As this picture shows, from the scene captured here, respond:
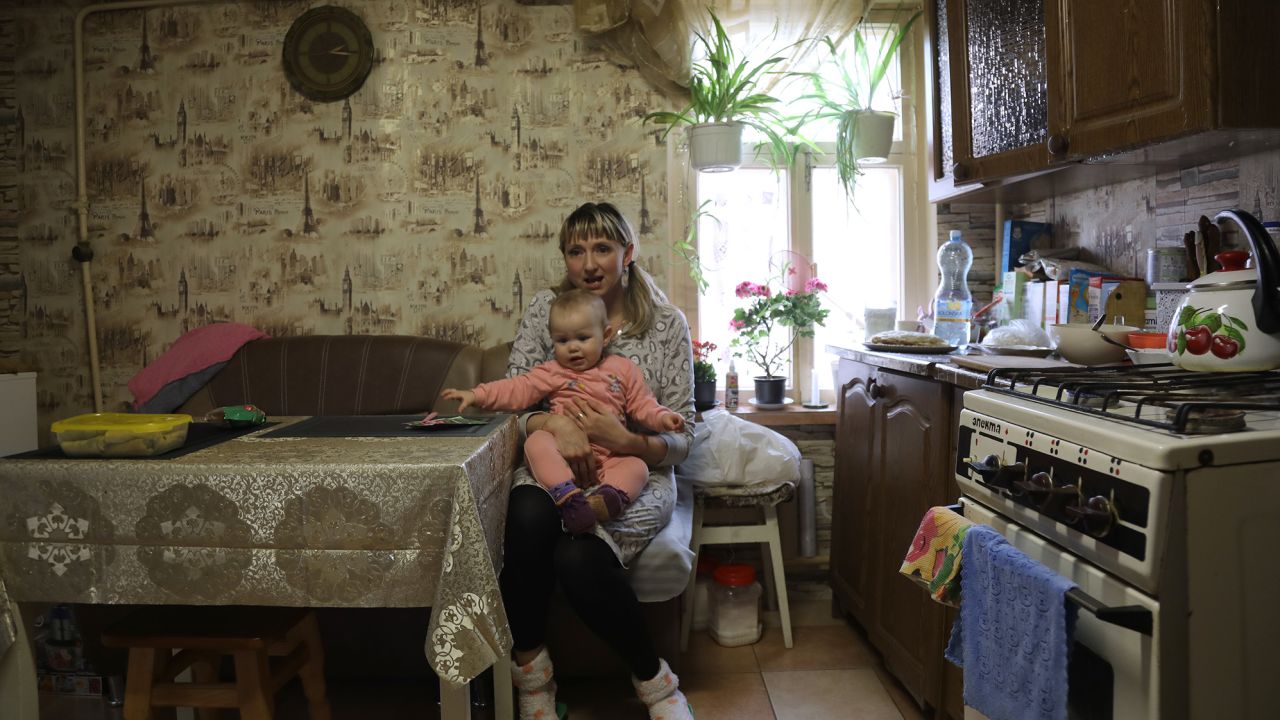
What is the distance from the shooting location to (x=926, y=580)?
A: 1.34 m

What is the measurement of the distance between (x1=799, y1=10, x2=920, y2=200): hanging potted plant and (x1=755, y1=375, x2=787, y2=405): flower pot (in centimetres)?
73

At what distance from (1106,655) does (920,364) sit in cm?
97

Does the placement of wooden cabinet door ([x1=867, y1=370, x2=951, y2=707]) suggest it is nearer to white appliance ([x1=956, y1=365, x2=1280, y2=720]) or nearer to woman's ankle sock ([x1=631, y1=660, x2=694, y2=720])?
woman's ankle sock ([x1=631, y1=660, x2=694, y2=720])

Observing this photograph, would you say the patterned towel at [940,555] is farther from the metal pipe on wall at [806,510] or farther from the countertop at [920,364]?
the metal pipe on wall at [806,510]

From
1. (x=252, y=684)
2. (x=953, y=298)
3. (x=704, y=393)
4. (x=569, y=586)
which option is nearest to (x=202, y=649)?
(x=252, y=684)

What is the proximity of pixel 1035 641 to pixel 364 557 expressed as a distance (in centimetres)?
104

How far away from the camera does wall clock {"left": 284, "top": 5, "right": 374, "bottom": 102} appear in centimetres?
287

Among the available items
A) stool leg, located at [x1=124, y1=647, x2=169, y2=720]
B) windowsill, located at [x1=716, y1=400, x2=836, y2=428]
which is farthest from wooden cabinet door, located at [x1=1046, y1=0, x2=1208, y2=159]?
stool leg, located at [x1=124, y1=647, x2=169, y2=720]

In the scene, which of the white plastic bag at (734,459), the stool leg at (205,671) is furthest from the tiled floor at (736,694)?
the white plastic bag at (734,459)

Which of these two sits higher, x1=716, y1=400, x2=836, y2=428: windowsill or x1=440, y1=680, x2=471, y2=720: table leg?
x1=716, y1=400, x2=836, y2=428: windowsill

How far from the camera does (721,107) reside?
9.06ft

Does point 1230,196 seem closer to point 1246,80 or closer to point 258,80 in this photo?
point 1246,80

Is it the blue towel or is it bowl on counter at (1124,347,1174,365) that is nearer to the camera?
the blue towel

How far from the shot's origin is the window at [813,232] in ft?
9.83
